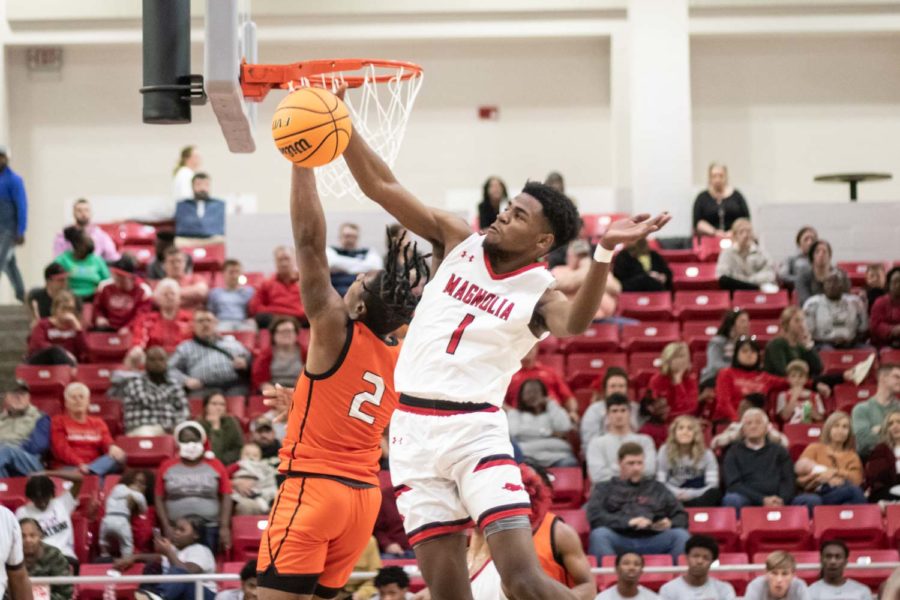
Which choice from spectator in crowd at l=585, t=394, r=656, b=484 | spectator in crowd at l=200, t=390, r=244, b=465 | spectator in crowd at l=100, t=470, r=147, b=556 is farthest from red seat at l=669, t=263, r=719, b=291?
spectator in crowd at l=100, t=470, r=147, b=556

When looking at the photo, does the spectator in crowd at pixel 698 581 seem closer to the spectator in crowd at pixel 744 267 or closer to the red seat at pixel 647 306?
the red seat at pixel 647 306

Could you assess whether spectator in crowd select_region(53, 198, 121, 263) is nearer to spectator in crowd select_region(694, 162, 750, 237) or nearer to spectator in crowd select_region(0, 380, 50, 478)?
spectator in crowd select_region(0, 380, 50, 478)

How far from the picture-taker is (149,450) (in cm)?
1186

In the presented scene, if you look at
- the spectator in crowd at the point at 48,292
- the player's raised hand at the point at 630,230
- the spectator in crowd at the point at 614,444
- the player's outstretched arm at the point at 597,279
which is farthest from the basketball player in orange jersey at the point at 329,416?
the spectator in crowd at the point at 48,292

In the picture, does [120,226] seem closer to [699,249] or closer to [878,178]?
[699,249]

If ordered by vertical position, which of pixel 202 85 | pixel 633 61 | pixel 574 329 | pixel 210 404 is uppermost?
pixel 633 61

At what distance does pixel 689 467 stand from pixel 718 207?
20.9ft

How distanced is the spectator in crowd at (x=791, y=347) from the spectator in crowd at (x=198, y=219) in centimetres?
646

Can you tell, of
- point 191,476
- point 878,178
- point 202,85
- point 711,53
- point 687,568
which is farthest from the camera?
point 711,53

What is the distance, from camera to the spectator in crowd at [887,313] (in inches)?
574

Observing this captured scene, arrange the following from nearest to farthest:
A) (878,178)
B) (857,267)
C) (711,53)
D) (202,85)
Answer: (202,85)
(857,267)
(878,178)
(711,53)

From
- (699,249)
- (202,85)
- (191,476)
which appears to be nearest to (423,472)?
(202,85)

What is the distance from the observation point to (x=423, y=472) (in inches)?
228

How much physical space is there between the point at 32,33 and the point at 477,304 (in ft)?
50.6
